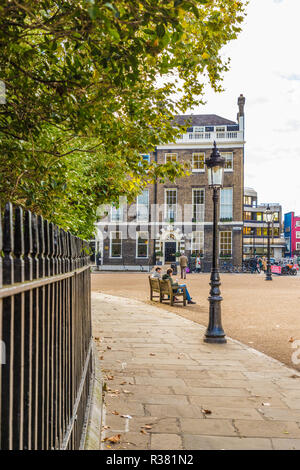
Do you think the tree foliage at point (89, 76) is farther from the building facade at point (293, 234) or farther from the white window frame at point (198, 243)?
the building facade at point (293, 234)

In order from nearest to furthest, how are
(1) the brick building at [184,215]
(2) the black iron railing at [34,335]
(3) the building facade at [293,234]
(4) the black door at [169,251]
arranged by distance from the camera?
(2) the black iron railing at [34,335] < (1) the brick building at [184,215] < (4) the black door at [169,251] < (3) the building facade at [293,234]

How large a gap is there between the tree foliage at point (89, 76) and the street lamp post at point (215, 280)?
10.6 ft

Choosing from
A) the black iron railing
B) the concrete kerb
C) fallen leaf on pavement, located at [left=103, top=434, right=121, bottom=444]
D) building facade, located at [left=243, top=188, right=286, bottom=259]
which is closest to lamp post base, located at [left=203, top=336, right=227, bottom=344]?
the concrete kerb

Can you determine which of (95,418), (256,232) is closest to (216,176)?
(95,418)

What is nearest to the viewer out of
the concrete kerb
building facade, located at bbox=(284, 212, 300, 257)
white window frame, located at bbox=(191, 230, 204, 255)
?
the concrete kerb

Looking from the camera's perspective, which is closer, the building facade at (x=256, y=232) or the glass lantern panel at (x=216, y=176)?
the glass lantern panel at (x=216, y=176)

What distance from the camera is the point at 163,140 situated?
4.82 m

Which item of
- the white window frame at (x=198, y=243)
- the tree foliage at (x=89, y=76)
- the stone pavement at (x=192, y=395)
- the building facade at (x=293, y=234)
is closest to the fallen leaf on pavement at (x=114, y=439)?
the stone pavement at (x=192, y=395)

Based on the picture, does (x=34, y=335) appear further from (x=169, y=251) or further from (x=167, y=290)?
(x=169, y=251)

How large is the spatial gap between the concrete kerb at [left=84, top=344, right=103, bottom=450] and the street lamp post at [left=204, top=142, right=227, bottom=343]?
3.26 meters

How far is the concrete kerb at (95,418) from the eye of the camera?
10.8ft

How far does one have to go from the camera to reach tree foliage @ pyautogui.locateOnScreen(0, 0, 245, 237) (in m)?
2.85

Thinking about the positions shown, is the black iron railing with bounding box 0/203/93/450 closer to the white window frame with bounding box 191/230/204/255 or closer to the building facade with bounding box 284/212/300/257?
the white window frame with bounding box 191/230/204/255
